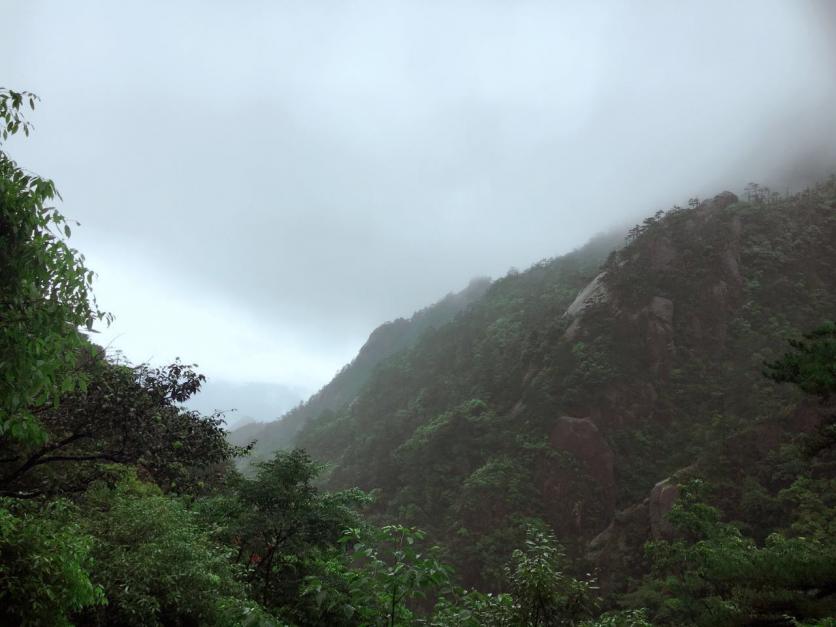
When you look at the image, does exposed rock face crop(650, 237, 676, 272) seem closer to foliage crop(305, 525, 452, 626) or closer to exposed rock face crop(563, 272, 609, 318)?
exposed rock face crop(563, 272, 609, 318)

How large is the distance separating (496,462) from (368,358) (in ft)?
207

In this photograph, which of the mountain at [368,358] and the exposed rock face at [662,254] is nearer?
the exposed rock face at [662,254]

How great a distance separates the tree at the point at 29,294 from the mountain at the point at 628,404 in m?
24.1

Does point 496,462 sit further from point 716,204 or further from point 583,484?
point 716,204

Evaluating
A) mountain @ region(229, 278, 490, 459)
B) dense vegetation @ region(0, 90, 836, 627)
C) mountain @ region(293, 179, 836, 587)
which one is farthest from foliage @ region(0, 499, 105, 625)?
mountain @ region(229, 278, 490, 459)

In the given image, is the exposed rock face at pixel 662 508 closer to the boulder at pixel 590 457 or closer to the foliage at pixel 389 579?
the boulder at pixel 590 457

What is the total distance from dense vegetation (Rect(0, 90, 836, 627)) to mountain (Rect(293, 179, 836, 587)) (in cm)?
17

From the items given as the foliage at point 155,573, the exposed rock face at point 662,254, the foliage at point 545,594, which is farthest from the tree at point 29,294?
the exposed rock face at point 662,254

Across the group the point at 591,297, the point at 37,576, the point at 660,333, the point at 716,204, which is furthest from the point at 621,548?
the point at 716,204

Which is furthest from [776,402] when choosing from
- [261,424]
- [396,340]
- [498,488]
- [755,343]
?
[261,424]

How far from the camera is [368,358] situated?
310ft

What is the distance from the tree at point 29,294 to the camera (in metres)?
4.38

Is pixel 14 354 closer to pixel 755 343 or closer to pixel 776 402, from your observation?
pixel 776 402

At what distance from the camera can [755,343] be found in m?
32.4
